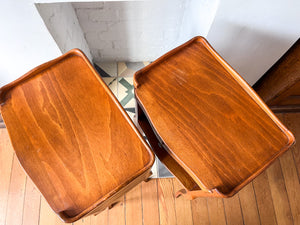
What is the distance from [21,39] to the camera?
945mm

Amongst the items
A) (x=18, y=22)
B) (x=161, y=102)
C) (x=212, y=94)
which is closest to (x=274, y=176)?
(x=212, y=94)

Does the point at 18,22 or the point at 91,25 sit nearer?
the point at 18,22

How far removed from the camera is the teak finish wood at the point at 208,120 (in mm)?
718

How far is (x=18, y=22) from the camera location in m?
0.86

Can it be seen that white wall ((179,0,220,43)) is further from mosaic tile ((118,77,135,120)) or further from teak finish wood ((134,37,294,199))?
mosaic tile ((118,77,135,120))

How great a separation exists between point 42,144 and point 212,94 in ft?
1.82

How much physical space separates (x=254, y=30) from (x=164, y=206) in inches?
39.1

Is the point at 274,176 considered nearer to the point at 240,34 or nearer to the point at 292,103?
the point at 292,103

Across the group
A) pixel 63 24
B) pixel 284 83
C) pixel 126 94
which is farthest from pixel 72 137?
pixel 284 83

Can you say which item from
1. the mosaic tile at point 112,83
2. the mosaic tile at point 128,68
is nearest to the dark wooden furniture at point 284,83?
the mosaic tile at point 128,68

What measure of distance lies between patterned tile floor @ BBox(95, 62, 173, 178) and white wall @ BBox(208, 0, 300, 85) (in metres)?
0.67

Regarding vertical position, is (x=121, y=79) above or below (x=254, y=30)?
below

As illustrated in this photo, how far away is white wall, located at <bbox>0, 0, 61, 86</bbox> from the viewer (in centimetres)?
81

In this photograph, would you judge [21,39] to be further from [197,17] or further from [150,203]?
[150,203]
